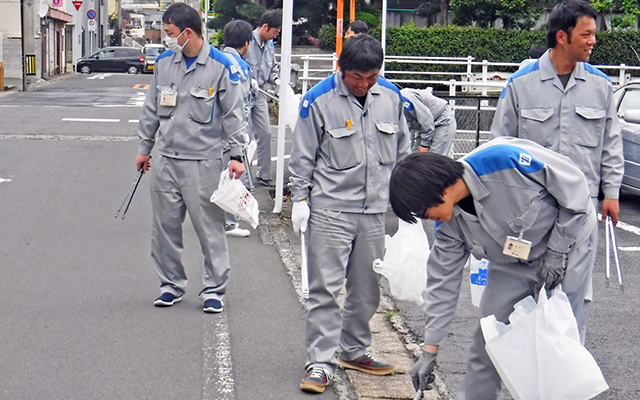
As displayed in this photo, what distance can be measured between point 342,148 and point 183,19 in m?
1.90

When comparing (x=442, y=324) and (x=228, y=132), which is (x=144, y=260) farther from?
(x=442, y=324)

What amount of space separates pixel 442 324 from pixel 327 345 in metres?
1.31

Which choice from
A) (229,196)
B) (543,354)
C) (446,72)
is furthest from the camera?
(446,72)

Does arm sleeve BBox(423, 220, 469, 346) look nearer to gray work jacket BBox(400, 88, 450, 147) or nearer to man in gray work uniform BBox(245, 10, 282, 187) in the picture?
gray work jacket BBox(400, 88, 450, 147)

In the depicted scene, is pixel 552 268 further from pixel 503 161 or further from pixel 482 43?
pixel 482 43

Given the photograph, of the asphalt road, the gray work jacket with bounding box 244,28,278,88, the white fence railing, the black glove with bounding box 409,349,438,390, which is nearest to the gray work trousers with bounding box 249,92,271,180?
the gray work jacket with bounding box 244,28,278,88

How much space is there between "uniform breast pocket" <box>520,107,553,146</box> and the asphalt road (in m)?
1.77

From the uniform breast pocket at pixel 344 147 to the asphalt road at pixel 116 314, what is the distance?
48.0 inches

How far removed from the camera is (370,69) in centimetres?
491

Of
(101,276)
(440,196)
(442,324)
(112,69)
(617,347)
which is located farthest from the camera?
(112,69)

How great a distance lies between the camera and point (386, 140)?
523cm

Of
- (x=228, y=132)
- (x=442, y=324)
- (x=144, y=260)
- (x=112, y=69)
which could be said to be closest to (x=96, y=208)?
(x=144, y=260)

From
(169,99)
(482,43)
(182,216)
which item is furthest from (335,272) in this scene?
(482,43)

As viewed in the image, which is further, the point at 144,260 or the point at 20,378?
the point at 144,260
